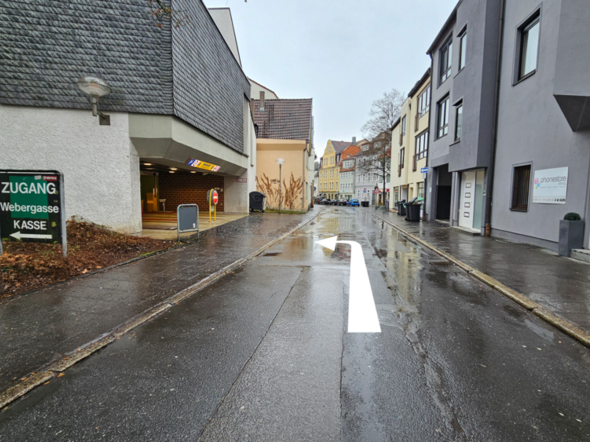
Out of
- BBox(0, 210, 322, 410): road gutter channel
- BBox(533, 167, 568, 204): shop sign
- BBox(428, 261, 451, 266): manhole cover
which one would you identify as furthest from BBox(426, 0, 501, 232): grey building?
BBox(0, 210, 322, 410): road gutter channel

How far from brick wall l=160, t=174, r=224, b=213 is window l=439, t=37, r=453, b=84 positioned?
15396 mm

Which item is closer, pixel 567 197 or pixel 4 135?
pixel 567 197

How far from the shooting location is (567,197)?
8703 mm

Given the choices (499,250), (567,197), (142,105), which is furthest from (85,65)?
(567,197)

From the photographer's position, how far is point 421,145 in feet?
84.3

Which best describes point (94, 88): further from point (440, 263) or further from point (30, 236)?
point (440, 263)

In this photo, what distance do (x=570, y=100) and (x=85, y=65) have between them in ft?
43.3

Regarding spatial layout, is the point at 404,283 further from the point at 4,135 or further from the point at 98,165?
the point at 4,135

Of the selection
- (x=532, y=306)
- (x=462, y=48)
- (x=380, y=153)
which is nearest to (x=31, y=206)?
(x=532, y=306)

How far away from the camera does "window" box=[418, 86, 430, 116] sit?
23.8 m

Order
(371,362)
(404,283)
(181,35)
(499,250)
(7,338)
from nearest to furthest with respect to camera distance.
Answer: (371,362) → (7,338) → (404,283) → (499,250) → (181,35)

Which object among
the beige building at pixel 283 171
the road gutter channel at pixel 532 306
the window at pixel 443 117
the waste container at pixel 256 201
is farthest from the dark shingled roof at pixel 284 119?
the road gutter channel at pixel 532 306

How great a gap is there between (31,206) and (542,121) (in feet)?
42.6

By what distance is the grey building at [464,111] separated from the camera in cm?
1249
